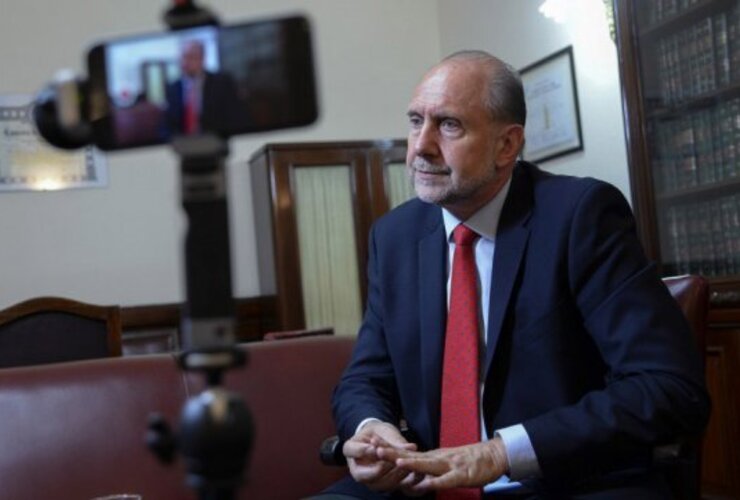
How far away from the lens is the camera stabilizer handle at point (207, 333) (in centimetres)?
53

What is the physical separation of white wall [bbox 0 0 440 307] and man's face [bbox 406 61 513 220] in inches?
113

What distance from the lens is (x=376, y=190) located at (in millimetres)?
5047

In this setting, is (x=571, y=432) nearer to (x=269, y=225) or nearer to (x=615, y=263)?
(x=615, y=263)

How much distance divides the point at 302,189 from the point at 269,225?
0.87ft

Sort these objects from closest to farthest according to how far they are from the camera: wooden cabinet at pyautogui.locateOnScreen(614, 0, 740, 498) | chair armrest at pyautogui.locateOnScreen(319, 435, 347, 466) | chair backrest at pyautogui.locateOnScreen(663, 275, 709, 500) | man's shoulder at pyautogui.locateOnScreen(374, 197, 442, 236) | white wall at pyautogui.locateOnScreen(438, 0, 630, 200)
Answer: chair backrest at pyautogui.locateOnScreen(663, 275, 709, 500) → chair armrest at pyautogui.locateOnScreen(319, 435, 347, 466) → man's shoulder at pyautogui.locateOnScreen(374, 197, 442, 236) → wooden cabinet at pyautogui.locateOnScreen(614, 0, 740, 498) → white wall at pyautogui.locateOnScreen(438, 0, 630, 200)

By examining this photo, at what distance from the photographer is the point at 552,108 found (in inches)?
173

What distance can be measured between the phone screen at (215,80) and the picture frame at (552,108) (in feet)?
12.3

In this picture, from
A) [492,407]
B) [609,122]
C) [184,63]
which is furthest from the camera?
[609,122]

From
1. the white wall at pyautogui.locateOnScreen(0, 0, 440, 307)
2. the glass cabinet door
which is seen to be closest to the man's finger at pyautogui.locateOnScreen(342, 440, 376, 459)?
the glass cabinet door

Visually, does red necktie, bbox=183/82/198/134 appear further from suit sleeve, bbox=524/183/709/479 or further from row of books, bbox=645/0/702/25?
row of books, bbox=645/0/702/25

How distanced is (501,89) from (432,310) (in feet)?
1.42

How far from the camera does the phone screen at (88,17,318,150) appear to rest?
58 centimetres

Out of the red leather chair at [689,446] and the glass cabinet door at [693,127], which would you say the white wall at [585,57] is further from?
the red leather chair at [689,446]

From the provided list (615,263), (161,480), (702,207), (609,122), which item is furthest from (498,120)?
(609,122)
